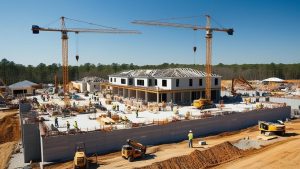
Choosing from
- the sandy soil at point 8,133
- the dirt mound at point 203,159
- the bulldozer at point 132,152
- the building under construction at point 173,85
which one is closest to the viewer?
the dirt mound at point 203,159

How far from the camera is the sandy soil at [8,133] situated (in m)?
29.7

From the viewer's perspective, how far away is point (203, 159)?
71.3ft

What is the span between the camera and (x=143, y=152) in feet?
74.2

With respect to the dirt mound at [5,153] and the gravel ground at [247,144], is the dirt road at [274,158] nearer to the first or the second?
the gravel ground at [247,144]

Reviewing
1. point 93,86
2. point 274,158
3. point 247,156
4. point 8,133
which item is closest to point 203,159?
point 247,156

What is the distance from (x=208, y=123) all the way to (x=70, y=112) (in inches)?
694

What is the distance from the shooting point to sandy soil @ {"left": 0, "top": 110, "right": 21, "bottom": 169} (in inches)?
1169

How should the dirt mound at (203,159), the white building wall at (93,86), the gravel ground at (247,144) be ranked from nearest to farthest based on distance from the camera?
the dirt mound at (203,159)
the gravel ground at (247,144)
the white building wall at (93,86)

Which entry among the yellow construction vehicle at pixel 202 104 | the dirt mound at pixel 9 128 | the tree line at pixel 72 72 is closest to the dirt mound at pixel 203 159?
the yellow construction vehicle at pixel 202 104

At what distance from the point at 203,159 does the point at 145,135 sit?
7083 mm

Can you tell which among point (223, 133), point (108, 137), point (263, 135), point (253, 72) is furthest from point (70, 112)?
point (253, 72)

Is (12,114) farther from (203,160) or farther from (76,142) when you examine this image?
(203,160)

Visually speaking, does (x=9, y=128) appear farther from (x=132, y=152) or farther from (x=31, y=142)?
(x=132, y=152)

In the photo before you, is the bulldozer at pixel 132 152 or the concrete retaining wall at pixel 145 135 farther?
the concrete retaining wall at pixel 145 135
